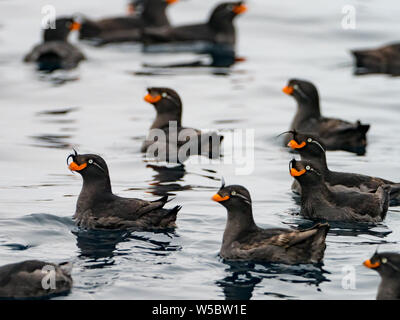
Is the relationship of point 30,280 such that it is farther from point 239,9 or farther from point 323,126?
point 239,9

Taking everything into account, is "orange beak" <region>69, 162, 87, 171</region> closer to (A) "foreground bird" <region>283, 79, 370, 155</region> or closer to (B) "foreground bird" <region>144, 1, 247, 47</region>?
(A) "foreground bird" <region>283, 79, 370, 155</region>

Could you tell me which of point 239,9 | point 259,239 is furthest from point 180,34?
point 259,239

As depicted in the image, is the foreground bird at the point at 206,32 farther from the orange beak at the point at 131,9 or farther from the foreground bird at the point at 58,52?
the orange beak at the point at 131,9

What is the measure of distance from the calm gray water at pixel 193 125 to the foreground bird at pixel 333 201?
0.24 meters

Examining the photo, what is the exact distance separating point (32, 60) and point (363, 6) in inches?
517

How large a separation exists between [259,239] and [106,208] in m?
2.66

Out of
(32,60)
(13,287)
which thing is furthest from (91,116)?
(13,287)

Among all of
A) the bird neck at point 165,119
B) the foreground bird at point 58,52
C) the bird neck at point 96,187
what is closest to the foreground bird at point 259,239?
the bird neck at point 96,187

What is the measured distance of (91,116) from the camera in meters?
24.5

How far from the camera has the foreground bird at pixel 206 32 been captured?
31483 millimetres

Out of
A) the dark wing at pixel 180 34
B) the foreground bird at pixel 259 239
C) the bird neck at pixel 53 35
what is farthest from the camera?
the dark wing at pixel 180 34

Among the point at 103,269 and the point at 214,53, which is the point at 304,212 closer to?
the point at 103,269

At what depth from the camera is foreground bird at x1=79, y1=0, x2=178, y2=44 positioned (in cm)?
3238

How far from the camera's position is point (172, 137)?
2069 cm
